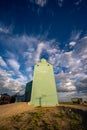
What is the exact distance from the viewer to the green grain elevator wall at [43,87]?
2327 cm

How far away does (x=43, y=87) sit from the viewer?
24.0 meters

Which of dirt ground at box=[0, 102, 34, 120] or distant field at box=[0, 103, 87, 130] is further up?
dirt ground at box=[0, 102, 34, 120]

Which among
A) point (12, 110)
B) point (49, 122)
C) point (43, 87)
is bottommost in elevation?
point (49, 122)

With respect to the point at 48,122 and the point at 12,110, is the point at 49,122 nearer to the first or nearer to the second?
the point at 48,122

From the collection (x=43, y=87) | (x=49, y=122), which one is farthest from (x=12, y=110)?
(x=49, y=122)

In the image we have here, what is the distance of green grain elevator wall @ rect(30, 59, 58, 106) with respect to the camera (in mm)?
23266

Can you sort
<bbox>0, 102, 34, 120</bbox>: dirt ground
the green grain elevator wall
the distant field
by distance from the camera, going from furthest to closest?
1. the green grain elevator wall
2. <bbox>0, 102, 34, 120</bbox>: dirt ground
3. the distant field

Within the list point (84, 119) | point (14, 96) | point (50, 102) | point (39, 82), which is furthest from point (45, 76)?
point (14, 96)

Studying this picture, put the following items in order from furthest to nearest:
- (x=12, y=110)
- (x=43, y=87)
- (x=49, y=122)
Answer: (x=43, y=87)
(x=12, y=110)
(x=49, y=122)

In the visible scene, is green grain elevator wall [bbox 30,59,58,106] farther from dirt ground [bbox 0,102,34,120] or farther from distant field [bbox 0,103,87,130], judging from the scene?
distant field [bbox 0,103,87,130]

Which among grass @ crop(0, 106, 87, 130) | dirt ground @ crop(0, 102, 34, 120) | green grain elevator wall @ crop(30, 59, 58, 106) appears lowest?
grass @ crop(0, 106, 87, 130)

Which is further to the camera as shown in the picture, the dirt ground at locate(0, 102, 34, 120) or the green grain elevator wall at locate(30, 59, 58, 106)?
the green grain elevator wall at locate(30, 59, 58, 106)

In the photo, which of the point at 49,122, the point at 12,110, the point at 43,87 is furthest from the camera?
the point at 43,87

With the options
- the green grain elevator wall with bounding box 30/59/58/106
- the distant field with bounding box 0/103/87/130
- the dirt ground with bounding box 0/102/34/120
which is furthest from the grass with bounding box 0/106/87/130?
the green grain elevator wall with bounding box 30/59/58/106
